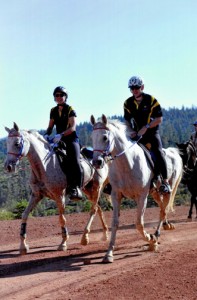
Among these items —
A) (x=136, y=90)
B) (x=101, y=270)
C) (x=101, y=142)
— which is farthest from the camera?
(x=136, y=90)

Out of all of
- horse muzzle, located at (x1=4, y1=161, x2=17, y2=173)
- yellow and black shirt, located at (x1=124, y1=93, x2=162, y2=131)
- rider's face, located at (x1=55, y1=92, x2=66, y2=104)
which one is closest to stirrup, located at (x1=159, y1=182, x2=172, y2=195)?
yellow and black shirt, located at (x1=124, y1=93, x2=162, y2=131)

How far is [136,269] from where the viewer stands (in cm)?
837

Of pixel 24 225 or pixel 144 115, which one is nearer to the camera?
pixel 144 115

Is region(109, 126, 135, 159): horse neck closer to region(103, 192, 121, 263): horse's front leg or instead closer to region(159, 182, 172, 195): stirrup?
region(103, 192, 121, 263): horse's front leg

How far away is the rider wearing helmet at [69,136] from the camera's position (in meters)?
11.4

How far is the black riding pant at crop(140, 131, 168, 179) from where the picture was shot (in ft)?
34.2

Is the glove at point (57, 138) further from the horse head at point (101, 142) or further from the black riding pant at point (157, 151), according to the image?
the horse head at point (101, 142)

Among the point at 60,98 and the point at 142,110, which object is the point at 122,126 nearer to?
the point at 142,110

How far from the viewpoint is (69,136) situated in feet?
38.4

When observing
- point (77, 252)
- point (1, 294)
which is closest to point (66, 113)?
point (77, 252)

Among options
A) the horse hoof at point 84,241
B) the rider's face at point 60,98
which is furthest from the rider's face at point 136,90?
the horse hoof at point 84,241

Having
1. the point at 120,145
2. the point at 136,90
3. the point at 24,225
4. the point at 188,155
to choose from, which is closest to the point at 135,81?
the point at 136,90

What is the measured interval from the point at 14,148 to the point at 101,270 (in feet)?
11.1

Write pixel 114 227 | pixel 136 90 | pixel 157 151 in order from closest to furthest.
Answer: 1. pixel 114 227
2. pixel 136 90
3. pixel 157 151
